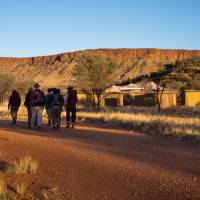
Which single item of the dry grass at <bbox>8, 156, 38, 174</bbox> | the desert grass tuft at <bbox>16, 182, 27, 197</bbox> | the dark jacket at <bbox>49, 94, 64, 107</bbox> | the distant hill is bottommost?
the desert grass tuft at <bbox>16, 182, 27, 197</bbox>

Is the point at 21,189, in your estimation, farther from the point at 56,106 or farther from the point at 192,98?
the point at 192,98

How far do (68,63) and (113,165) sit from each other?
475 ft

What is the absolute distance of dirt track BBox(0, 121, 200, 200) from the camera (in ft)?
26.9

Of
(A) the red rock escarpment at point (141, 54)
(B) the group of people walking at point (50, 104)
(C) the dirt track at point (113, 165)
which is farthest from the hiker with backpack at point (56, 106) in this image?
(A) the red rock escarpment at point (141, 54)

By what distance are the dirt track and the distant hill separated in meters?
113

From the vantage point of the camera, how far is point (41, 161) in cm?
1135

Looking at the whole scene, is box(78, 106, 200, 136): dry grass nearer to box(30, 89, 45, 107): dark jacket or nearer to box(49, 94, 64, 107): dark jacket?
box(49, 94, 64, 107): dark jacket

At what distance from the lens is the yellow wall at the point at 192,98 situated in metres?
49.5

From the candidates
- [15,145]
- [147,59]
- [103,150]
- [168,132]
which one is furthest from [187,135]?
[147,59]

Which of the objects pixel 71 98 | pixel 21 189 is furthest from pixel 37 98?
pixel 21 189

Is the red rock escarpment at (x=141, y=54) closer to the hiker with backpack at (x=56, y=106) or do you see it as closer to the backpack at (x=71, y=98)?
the backpack at (x=71, y=98)

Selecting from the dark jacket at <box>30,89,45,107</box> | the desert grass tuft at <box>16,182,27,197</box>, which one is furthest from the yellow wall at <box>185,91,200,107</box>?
the desert grass tuft at <box>16,182,27,197</box>

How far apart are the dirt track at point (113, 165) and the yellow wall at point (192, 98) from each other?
111 feet

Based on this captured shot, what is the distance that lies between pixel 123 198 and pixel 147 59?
5498 inches
